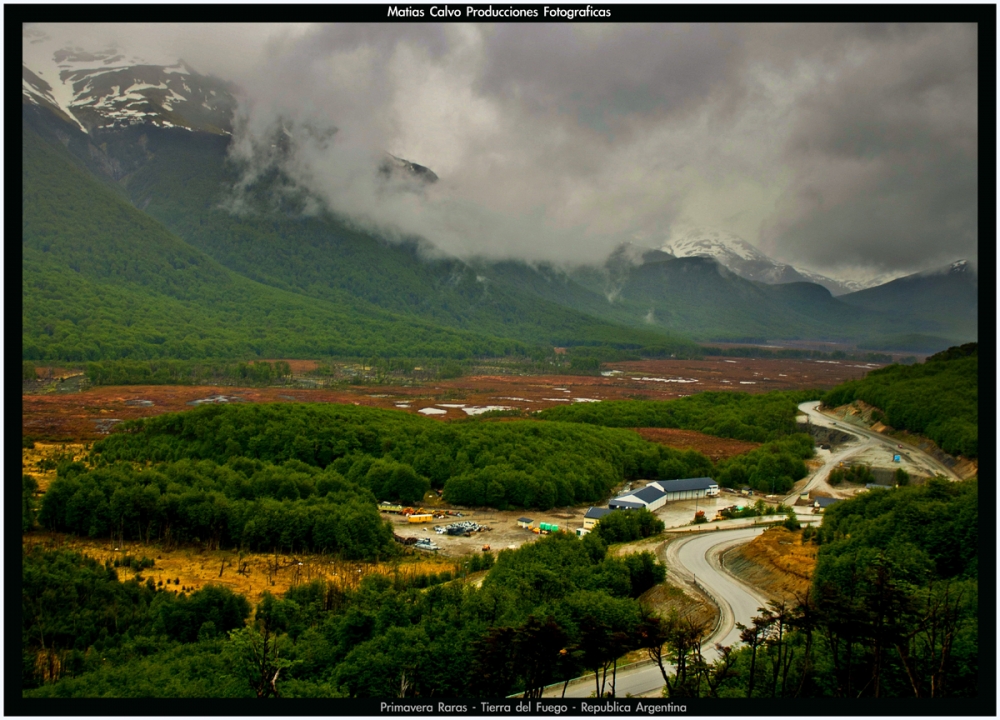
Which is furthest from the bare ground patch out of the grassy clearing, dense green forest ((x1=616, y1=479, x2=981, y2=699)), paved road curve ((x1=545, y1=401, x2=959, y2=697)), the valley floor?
the valley floor

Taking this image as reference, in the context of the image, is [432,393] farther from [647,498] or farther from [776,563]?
[776,563]

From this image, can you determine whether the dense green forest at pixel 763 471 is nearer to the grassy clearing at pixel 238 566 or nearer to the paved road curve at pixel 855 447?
the paved road curve at pixel 855 447

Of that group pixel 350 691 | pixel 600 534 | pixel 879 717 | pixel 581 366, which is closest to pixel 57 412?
pixel 600 534

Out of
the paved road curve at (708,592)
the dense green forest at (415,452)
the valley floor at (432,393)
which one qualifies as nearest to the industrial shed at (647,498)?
the dense green forest at (415,452)

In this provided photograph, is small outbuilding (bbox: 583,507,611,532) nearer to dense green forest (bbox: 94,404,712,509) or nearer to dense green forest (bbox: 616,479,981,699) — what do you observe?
dense green forest (bbox: 94,404,712,509)

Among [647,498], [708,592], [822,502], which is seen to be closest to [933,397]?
[822,502]
